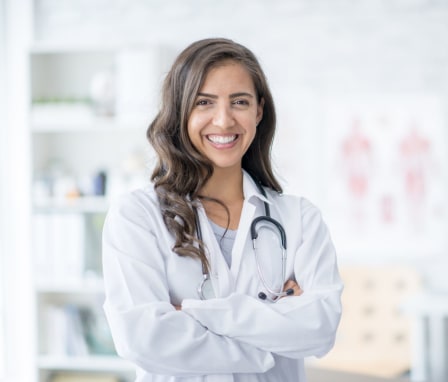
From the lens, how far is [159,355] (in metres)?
1.57

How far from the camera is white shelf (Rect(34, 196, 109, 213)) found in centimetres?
390

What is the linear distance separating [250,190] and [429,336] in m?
2.49

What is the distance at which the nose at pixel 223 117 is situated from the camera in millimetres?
1624

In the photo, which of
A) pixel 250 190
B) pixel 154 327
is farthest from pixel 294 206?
pixel 154 327

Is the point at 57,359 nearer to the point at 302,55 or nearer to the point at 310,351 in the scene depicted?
the point at 302,55

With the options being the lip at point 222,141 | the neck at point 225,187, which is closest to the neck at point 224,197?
the neck at point 225,187

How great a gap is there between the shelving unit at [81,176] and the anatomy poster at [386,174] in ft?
3.36

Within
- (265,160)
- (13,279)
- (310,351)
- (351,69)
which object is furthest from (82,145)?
(310,351)

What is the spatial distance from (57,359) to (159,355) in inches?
99.9

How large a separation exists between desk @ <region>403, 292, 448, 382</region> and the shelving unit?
1389mm

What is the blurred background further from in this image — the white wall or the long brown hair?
the long brown hair

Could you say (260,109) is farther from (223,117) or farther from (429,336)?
(429,336)

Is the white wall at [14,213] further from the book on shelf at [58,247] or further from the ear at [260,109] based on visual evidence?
the ear at [260,109]

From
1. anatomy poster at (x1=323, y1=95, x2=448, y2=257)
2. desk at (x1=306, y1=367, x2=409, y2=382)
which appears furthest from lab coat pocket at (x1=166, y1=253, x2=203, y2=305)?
anatomy poster at (x1=323, y1=95, x2=448, y2=257)
